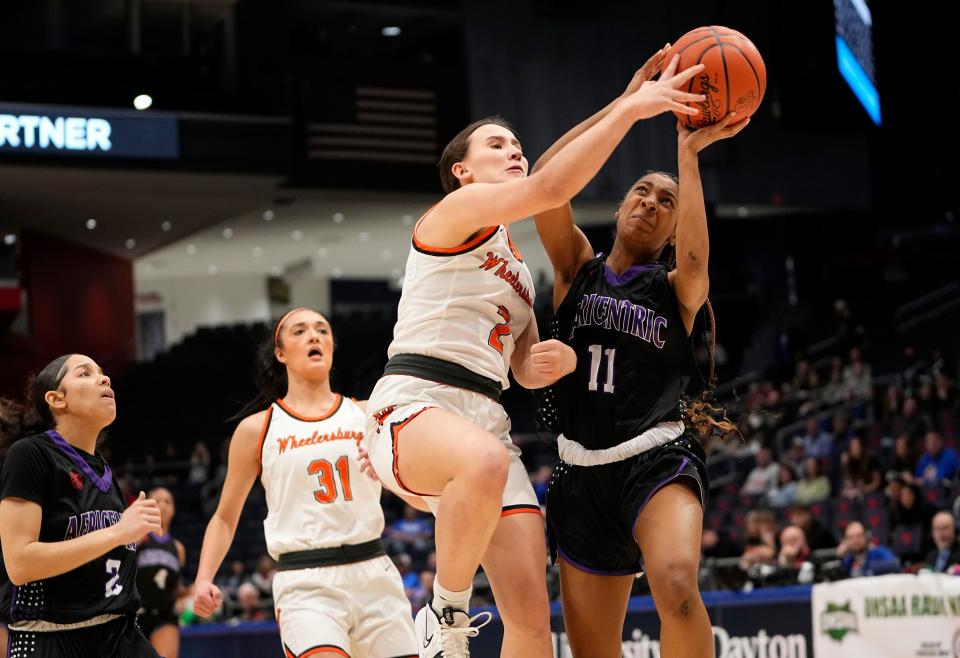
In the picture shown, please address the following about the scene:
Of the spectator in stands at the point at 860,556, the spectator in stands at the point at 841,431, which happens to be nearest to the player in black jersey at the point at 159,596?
the spectator in stands at the point at 860,556

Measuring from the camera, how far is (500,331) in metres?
4.42

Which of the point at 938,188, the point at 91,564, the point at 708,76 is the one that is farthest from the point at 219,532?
the point at 938,188

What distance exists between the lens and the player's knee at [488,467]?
3.94 meters

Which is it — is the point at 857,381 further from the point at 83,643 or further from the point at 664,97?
the point at 83,643

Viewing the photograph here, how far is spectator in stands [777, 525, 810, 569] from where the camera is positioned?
10.2m

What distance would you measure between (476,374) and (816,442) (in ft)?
39.5

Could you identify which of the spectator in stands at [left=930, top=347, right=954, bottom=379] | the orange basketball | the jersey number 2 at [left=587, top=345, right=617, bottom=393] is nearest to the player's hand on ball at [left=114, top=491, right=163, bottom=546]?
the jersey number 2 at [left=587, top=345, right=617, bottom=393]

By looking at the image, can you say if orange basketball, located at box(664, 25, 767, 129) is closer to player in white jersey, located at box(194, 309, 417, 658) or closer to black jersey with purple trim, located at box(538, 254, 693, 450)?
black jersey with purple trim, located at box(538, 254, 693, 450)

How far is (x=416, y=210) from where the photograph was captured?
2406cm

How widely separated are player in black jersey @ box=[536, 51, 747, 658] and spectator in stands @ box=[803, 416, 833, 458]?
434 inches

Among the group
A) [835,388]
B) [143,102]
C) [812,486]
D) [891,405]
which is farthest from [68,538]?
[143,102]

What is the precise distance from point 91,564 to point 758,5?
19102 mm

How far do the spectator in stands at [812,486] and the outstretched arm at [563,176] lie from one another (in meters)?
10.3

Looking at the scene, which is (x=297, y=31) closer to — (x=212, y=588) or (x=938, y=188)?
(x=938, y=188)
